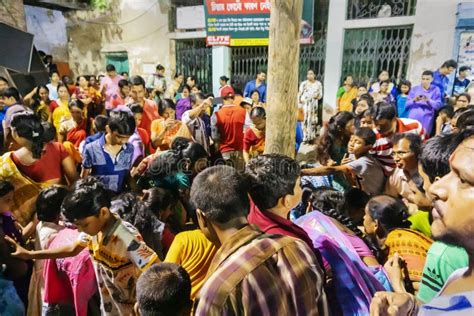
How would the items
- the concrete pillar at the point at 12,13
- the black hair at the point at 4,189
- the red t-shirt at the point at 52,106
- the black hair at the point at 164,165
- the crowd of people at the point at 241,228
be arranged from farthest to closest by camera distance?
the concrete pillar at the point at 12,13 < the red t-shirt at the point at 52,106 < the black hair at the point at 164,165 < the black hair at the point at 4,189 < the crowd of people at the point at 241,228

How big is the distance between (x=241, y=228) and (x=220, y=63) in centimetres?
860

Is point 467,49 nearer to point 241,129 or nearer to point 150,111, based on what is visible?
point 241,129

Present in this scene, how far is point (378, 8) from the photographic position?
7.67 metres

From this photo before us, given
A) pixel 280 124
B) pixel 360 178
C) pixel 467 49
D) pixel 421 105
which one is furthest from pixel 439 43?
pixel 280 124

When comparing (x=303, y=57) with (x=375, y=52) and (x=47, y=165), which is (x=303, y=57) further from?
(x=47, y=165)

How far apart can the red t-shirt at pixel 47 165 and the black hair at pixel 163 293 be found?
A: 5.68 feet

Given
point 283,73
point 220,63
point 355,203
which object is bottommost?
point 355,203

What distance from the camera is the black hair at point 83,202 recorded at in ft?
5.67

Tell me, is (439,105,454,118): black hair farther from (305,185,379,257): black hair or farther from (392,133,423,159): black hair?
(305,185,379,257): black hair

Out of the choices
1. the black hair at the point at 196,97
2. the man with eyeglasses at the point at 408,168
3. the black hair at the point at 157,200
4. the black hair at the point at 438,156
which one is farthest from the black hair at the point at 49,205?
the black hair at the point at 196,97

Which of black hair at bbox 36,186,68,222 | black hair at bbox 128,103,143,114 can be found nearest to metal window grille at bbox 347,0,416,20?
black hair at bbox 128,103,143,114

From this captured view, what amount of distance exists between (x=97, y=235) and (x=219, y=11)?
8416mm

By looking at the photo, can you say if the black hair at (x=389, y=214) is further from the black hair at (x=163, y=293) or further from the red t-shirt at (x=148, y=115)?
the red t-shirt at (x=148, y=115)

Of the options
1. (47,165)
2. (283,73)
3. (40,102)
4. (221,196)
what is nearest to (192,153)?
(283,73)
